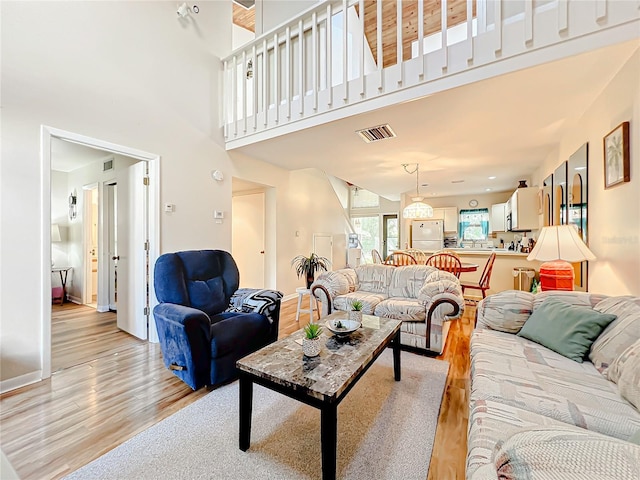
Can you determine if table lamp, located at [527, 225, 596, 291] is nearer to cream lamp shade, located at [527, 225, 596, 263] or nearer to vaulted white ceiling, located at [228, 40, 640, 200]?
cream lamp shade, located at [527, 225, 596, 263]

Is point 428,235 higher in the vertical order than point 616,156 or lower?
lower

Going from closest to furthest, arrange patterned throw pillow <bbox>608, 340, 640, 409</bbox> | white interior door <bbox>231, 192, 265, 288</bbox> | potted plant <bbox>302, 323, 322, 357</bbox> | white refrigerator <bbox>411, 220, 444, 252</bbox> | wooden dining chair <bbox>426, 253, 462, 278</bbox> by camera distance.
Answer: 1. patterned throw pillow <bbox>608, 340, 640, 409</bbox>
2. potted plant <bbox>302, 323, 322, 357</bbox>
3. wooden dining chair <bbox>426, 253, 462, 278</bbox>
4. white interior door <bbox>231, 192, 265, 288</bbox>
5. white refrigerator <bbox>411, 220, 444, 252</bbox>

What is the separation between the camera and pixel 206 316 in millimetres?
2018

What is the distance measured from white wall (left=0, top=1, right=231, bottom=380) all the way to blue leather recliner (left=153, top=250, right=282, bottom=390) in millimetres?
907

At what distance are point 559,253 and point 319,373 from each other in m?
2.33

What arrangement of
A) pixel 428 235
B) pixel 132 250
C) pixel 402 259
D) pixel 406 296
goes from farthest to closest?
pixel 428 235 < pixel 402 259 < pixel 406 296 < pixel 132 250

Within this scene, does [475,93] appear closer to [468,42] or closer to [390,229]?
[468,42]

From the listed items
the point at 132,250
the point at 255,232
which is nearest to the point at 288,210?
the point at 255,232

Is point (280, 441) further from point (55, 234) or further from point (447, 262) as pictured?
point (55, 234)

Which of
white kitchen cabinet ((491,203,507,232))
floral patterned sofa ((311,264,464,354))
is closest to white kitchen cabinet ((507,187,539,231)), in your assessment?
white kitchen cabinet ((491,203,507,232))

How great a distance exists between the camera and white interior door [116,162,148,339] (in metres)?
3.11

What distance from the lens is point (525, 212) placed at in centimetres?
449

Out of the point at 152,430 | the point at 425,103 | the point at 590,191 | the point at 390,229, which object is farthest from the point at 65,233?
the point at 390,229

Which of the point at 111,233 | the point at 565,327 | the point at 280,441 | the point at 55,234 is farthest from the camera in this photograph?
the point at 55,234
